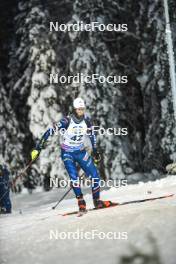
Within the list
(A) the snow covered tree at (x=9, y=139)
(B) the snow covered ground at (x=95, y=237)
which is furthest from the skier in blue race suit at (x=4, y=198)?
(A) the snow covered tree at (x=9, y=139)

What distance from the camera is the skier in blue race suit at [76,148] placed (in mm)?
9766

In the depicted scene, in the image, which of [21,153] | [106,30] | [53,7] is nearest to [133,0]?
[106,30]

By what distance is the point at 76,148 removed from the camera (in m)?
10.0

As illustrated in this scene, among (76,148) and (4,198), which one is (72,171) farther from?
(4,198)

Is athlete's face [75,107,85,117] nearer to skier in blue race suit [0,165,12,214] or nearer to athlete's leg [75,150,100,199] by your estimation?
athlete's leg [75,150,100,199]

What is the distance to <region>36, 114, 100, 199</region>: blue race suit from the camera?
9.82m

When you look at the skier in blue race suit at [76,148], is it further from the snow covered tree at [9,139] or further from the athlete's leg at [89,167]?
the snow covered tree at [9,139]

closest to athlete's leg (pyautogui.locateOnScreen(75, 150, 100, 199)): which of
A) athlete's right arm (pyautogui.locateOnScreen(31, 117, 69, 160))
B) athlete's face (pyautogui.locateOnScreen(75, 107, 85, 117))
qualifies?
athlete's right arm (pyautogui.locateOnScreen(31, 117, 69, 160))

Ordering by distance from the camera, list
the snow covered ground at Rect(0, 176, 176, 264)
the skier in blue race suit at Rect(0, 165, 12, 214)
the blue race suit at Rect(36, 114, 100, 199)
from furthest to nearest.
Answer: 1. the skier in blue race suit at Rect(0, 165, 12, 214)
2. the blue race suit at Rect(36, 114, 100, 199)
3. the snow covered ground at Rect(0, 176, 176, 264)

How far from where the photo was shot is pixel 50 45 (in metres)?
25.3

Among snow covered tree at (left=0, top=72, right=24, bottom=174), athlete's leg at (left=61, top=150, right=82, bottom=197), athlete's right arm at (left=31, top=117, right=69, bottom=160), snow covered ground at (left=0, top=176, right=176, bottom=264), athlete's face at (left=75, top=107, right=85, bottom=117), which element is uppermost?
snow covered tree at (left=0, top=72, right=24, bottom=174)

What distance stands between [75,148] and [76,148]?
0.06ft

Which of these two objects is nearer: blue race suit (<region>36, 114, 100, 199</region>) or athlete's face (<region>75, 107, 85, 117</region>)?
athlete's face (<region>75, 107, 85, 117</region>)

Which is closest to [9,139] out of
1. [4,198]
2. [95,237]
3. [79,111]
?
[4,198]
